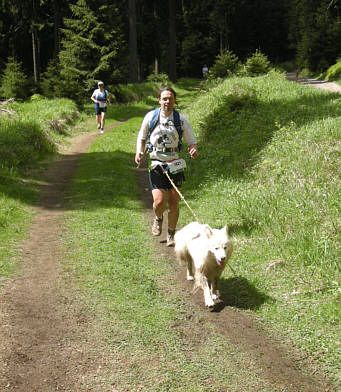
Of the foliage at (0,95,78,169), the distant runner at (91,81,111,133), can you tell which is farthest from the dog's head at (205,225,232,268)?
the distant runner at (91,81,111,133)

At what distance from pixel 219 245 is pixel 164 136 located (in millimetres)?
A: 2543

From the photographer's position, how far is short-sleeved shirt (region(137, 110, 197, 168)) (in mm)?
7223

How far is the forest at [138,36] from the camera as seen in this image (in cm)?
2800

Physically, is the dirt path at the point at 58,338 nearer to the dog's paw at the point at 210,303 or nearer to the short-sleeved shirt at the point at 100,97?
the dog's paw at the point at 210,303

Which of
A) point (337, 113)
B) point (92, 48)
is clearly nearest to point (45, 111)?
point (92, 48)

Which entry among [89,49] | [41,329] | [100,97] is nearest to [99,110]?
[100,97]

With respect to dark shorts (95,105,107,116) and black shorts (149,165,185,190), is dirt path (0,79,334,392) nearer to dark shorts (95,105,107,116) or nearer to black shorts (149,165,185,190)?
black shorts (149,165,185,190)

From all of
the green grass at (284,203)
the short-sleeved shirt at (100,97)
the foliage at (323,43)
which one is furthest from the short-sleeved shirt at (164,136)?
the foliage at (323,43)

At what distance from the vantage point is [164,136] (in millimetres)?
7258

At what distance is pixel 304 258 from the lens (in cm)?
648

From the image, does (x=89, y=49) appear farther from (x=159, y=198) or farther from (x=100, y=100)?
(x=159, y=198)

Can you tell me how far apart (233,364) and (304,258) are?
2532 mm

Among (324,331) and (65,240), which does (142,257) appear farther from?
(324,331)

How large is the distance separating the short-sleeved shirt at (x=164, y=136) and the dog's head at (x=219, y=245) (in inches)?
85.4
